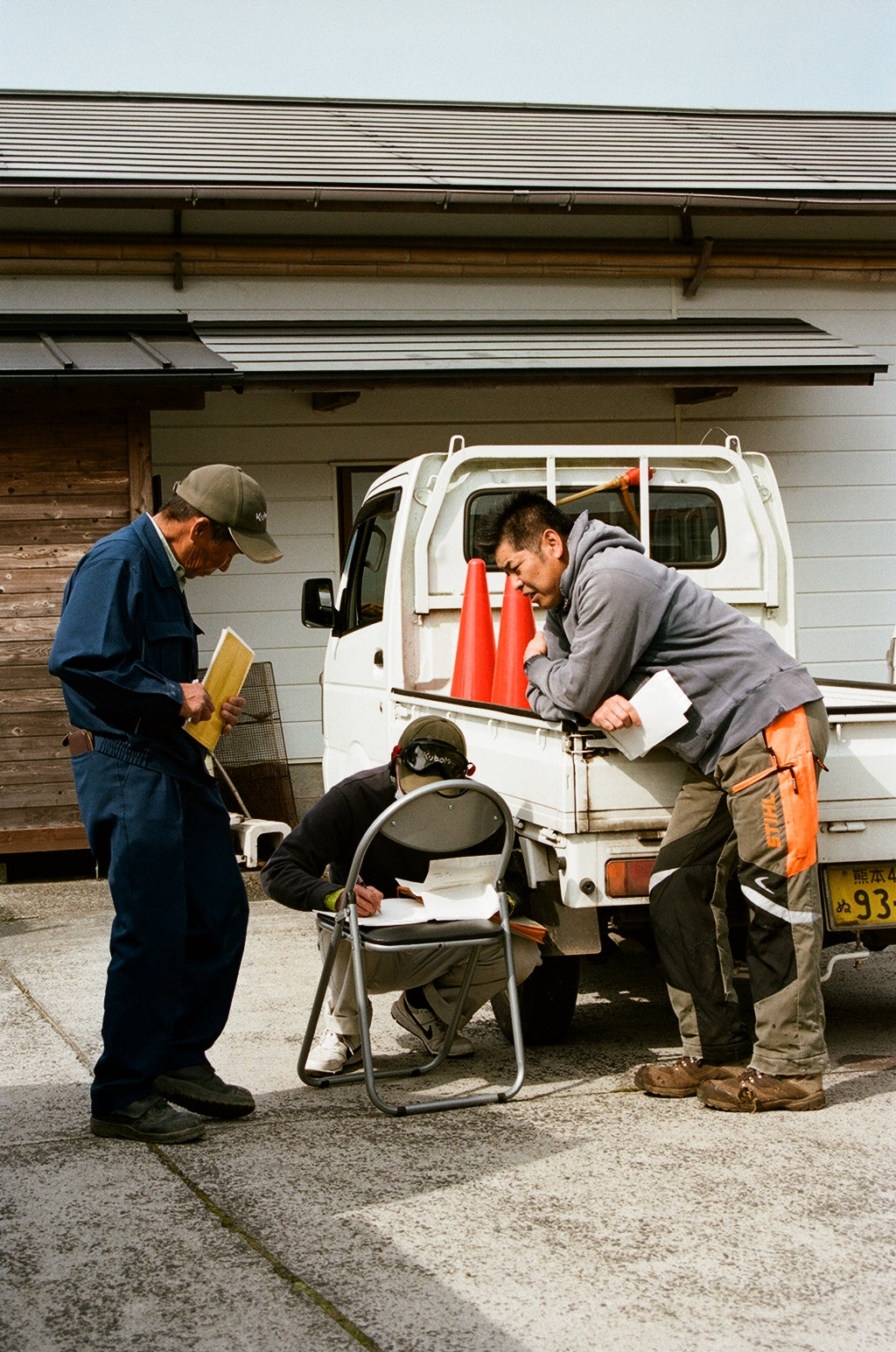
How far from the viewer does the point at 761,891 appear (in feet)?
13.9

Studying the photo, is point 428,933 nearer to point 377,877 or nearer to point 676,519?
point 377,877

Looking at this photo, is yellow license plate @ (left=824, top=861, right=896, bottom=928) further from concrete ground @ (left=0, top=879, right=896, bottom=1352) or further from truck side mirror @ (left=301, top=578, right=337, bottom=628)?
truck side mirror @ (left=301, top=578, right=337, bottom=628)

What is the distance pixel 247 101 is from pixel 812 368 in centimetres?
653

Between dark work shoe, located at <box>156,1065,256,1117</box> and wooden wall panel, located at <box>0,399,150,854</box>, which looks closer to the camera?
dark work shoe, located at <box>156,1065,256,1117</box>

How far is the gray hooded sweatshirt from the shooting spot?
169 inches

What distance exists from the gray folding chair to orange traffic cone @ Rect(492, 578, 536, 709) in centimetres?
141

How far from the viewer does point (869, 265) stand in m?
11.3

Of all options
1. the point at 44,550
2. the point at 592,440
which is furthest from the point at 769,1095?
the point at 592,440

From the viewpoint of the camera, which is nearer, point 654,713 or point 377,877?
point 654,713

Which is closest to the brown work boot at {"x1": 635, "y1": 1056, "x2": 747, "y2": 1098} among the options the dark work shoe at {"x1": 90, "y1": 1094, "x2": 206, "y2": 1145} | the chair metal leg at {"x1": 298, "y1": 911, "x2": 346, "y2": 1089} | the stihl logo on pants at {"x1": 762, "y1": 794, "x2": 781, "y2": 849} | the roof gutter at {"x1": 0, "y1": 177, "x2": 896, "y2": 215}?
the stihl logo on pants at {"x1": 762, "y1": 794, "x2": 781, "y2": 849}

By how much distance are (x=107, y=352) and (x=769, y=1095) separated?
6706 mm

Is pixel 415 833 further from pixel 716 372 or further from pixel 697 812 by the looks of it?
pixel 716 372

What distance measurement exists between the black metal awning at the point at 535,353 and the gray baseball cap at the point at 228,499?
5.00 metres

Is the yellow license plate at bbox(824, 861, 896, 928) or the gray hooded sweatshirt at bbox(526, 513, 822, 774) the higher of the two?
the gray hooded sweatshirt at bbox(526, 513, 822, 774)
